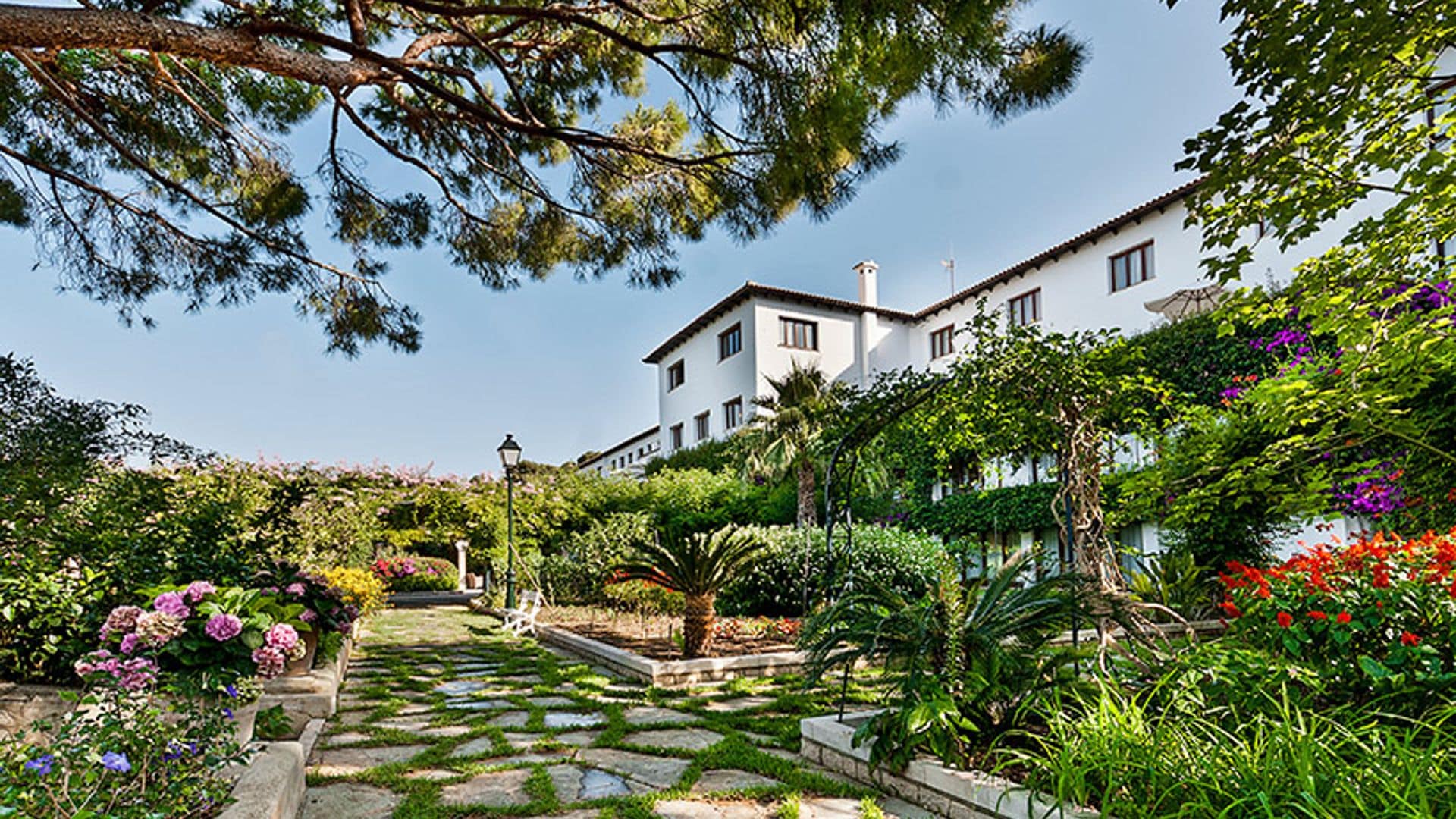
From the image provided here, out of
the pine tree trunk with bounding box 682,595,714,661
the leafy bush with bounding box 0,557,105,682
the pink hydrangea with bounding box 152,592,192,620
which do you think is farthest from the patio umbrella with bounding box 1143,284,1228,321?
the leafy bush with bounding box 0,557,105,682

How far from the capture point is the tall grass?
7.36ft

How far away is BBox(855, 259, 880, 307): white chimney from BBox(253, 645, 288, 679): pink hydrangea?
19.4 m

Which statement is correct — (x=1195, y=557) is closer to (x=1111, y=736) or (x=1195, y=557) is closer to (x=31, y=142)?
(x=1111, y=736)

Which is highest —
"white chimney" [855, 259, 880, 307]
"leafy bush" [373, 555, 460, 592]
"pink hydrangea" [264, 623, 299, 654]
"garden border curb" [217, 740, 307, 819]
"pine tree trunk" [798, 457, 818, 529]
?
"white chimney" [855, 259, 880, 307]

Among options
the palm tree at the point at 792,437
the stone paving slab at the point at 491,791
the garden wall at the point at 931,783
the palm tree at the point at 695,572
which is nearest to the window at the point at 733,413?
the palm tree at the point at 792,437

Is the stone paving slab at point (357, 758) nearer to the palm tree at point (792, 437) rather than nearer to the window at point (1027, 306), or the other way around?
the palm tree at point (792, 437)

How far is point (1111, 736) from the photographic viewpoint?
2855 millimetres

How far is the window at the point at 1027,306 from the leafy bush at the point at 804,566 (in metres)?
8.04

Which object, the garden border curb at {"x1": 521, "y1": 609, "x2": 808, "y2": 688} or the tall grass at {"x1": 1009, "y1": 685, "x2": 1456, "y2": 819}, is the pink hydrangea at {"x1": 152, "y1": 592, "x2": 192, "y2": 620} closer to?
the tall grass at {"x1": 1009, "y1": 685, "x2": 1456, "y2": 819}

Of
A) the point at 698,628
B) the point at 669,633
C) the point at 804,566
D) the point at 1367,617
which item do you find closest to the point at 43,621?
the point at 698,628

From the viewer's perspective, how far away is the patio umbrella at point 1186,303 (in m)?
11.8

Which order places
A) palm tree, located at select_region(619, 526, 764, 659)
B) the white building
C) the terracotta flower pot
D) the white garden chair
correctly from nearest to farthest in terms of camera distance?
the terracotta flower pot < palm tree, located at select_region(619, 526, 764, 659) < the white garden chair < the white building

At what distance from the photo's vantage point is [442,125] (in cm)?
623

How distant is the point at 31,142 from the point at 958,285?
59.9 feet
